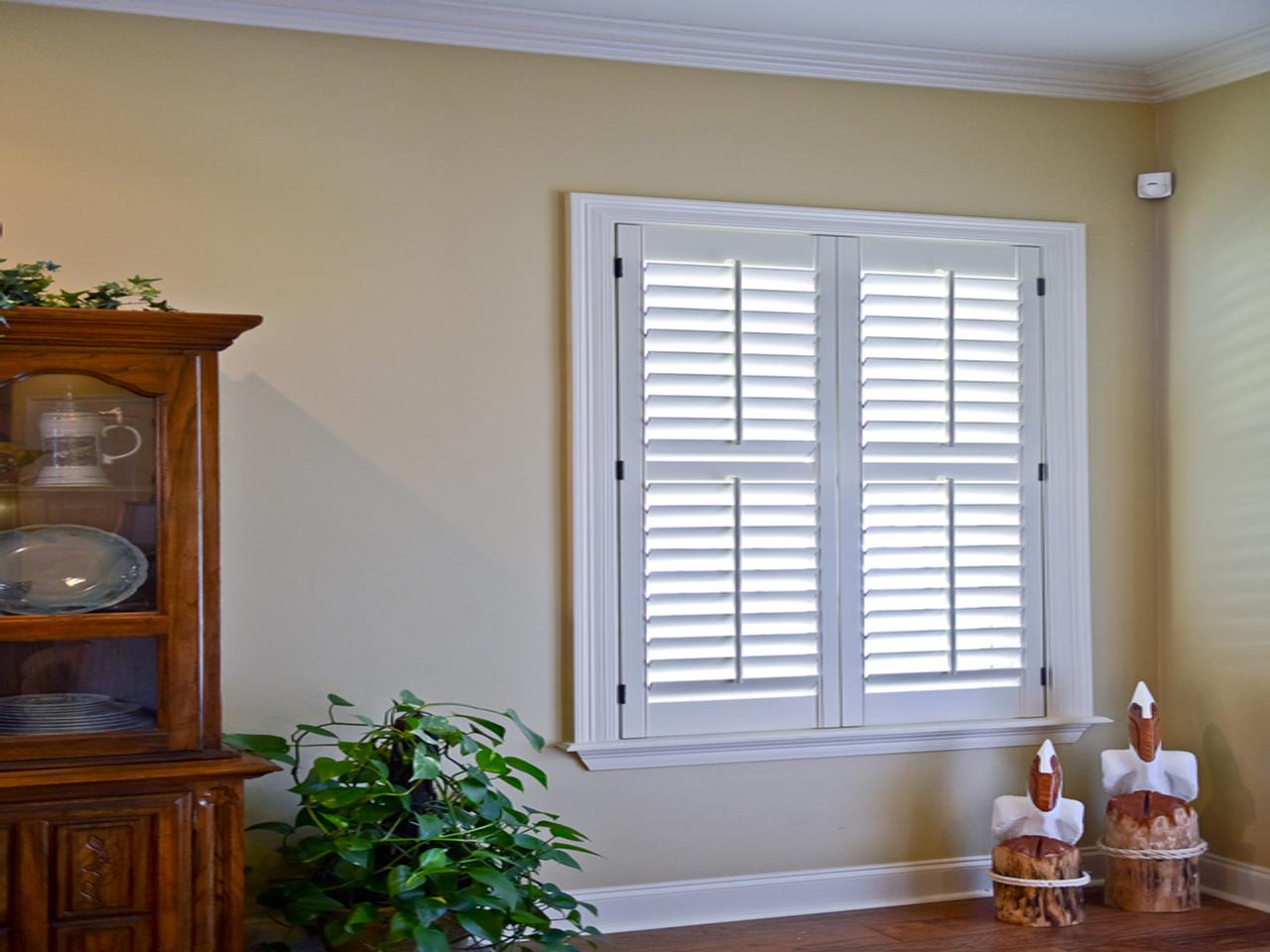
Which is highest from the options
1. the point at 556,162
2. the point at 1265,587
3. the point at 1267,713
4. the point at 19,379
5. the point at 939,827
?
the point at 556,162

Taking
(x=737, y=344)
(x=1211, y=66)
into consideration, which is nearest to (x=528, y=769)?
(x=737, y=344)

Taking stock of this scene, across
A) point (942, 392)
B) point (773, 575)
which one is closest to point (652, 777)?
point (773, 575)

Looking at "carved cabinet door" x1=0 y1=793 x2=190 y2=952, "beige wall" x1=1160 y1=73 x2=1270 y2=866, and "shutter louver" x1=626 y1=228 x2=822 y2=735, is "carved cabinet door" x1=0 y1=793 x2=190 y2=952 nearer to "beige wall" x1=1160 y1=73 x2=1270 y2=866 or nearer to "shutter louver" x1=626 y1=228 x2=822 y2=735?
"shutter louver" x1=626 y1=228 x2=822 y2=735

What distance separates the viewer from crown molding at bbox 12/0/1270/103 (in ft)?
12.5

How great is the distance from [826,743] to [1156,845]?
0.98 meters

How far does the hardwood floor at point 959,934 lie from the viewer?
385cm

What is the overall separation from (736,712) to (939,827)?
2.49 ft

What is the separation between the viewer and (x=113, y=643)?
3.18 metres

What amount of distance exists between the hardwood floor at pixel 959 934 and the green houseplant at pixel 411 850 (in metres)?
0.53

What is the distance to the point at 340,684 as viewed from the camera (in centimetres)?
384

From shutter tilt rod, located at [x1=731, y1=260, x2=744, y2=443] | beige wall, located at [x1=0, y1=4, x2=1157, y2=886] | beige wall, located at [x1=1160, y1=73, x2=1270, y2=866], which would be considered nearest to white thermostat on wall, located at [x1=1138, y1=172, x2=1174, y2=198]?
beige wall, located at [x1=1160, y1=73, x2=1270, y2=866]

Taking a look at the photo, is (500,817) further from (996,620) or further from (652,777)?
(996,620)

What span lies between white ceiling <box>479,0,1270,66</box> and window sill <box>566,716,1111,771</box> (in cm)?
200

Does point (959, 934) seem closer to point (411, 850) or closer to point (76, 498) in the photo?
point (411, 850)
